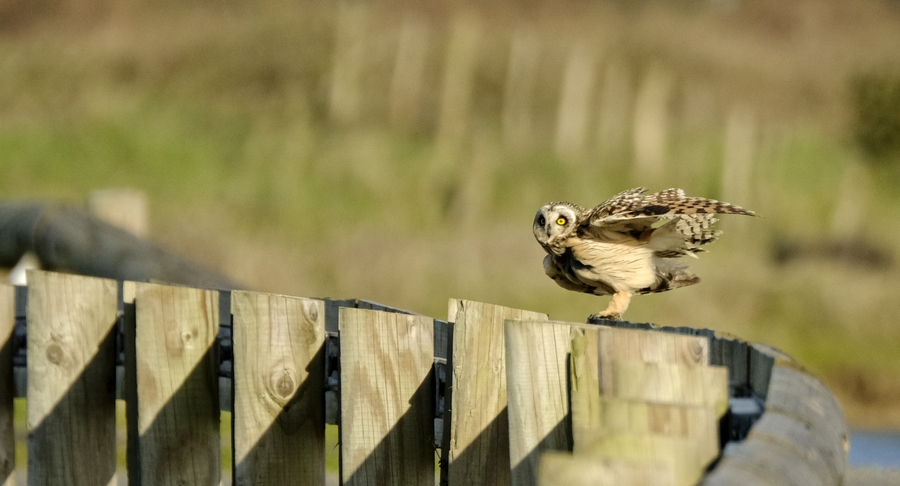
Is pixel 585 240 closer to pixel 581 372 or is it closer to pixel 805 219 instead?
pixel 581 372

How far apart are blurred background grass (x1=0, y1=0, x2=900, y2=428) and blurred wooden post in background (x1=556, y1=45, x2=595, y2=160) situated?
0.08 m

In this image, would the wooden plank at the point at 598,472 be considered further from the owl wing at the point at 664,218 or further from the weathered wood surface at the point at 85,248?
the weathered wood surface at the point at 85,248


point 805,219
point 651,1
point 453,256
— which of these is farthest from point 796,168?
point 651,1

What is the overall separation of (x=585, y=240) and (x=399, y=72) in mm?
23051

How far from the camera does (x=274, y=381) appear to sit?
7.29ft

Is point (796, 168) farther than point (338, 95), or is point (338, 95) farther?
point (338, 95)

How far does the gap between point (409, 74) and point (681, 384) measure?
25204mm

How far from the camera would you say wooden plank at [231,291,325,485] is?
2.21m

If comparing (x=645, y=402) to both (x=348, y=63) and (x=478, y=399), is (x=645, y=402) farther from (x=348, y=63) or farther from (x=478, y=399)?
(x=348, y=63)

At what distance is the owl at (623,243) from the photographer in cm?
365

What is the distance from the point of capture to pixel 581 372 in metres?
1.60

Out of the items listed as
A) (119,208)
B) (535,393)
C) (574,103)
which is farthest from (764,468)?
(574,103)

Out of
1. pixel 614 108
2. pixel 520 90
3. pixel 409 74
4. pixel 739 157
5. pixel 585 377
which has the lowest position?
pixel 585 377

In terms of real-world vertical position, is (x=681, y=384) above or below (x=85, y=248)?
below
